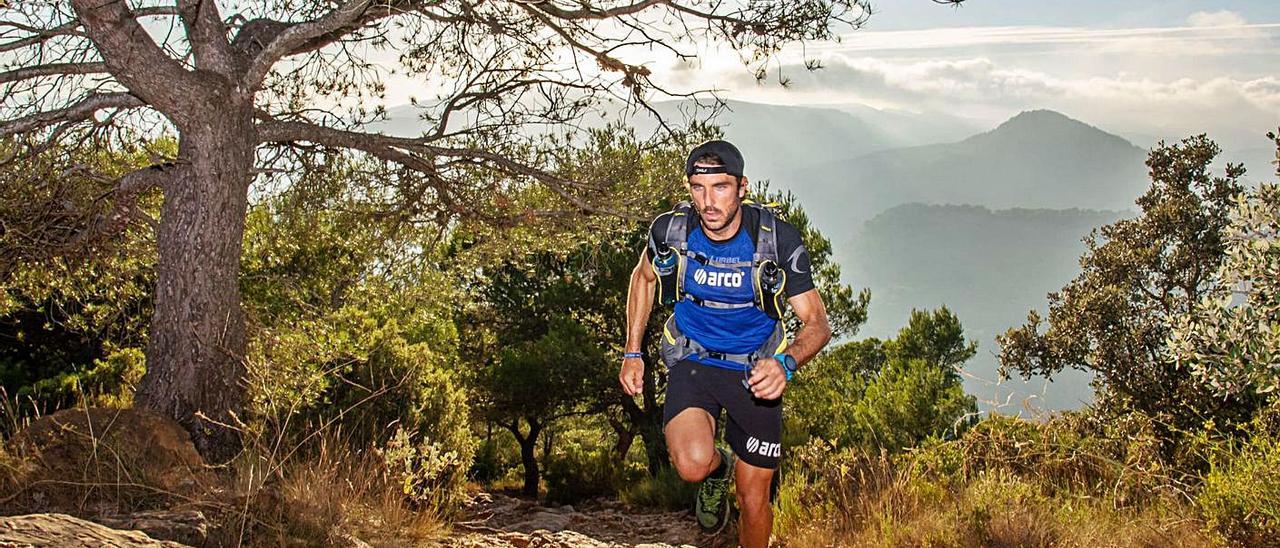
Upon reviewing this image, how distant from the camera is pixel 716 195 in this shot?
15.0ft

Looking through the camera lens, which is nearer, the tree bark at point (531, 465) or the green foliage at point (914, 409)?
the green foliage at point (914, 409)

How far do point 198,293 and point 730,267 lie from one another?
20.1 ft

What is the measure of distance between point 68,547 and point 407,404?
5.31 meters

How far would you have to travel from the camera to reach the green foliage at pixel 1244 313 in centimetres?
708

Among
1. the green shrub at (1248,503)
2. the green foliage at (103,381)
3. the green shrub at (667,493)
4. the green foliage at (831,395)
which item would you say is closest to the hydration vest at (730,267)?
the green shrub at (1248,503)

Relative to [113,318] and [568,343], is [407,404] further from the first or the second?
[568,343]

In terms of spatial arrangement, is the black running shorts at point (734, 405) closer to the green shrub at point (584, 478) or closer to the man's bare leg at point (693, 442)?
the man's bare leg at point (693, 442)

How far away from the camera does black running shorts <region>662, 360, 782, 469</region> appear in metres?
4.89

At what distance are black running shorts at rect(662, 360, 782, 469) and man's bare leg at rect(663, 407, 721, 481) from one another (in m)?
0.04

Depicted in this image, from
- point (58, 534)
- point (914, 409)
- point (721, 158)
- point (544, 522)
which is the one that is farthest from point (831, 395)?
point (58, 534)

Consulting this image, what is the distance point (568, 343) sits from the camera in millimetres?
18531

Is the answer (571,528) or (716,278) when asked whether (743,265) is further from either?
(571,528)

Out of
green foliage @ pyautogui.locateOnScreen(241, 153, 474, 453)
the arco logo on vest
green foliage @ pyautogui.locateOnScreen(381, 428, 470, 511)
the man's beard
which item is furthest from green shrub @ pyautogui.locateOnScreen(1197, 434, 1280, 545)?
green foliage @ pyautogui.locateOnScreen(241, 153, 474, 453)

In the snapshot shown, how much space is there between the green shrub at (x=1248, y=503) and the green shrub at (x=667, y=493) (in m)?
7.05
